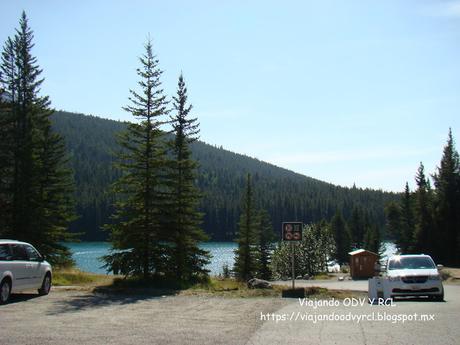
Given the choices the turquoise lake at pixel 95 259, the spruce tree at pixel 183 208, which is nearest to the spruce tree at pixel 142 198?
the spruce tree at pixel 183 208

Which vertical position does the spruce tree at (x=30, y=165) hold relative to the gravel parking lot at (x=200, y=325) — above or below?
above

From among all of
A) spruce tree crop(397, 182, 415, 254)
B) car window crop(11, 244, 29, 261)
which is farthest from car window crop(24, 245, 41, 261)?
spruce tree crop(397, 182, 415, 254)

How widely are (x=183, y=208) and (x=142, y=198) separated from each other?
5.48 m

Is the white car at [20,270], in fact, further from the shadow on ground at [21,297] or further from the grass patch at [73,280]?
the grass patch at [73,280]

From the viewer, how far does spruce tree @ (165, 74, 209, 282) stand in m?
25.0

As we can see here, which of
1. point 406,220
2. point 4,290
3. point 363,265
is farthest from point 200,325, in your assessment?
point 406,220

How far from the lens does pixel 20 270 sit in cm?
1589

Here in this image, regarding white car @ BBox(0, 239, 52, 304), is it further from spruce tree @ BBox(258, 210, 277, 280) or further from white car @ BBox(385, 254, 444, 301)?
spruce tree @ BBox(258, 210, 277, 280)

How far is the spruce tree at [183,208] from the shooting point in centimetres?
2498

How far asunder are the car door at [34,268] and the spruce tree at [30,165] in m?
18.7

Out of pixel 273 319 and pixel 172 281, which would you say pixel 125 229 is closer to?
pixel 172 281

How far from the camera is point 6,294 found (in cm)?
1497

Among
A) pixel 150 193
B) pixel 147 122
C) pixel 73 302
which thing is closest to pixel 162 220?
pixel 150 193

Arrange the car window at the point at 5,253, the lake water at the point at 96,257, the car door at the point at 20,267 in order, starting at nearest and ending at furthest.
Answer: the car window at the point at 5,253 → the car door at the point at 20,267 → the lake water at the point at 96,257
